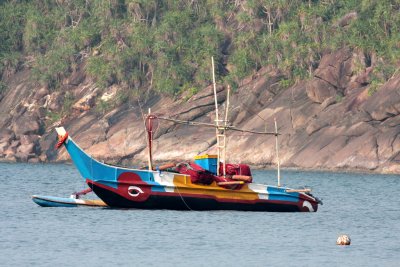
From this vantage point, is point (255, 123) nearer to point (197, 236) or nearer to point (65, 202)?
point (65, 202)

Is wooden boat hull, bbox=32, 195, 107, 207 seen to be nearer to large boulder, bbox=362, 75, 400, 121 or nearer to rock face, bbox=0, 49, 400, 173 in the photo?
rock face, bbox=0, 49, 400, 173

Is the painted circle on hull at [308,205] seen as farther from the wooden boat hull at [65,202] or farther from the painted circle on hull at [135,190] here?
the wooden boat hull at [65,202]

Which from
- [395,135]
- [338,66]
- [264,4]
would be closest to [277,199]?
[395,135]

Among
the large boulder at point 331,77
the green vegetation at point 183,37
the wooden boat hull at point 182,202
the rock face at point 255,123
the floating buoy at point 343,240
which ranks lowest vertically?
the floating buoy at point 343,240

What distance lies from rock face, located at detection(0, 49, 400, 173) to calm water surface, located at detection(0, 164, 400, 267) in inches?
963

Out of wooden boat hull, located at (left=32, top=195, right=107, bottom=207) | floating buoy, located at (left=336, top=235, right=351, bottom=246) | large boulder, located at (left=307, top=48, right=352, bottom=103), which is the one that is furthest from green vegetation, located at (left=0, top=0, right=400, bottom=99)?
floating buoy, located at (left=336, top=235, right=351, bottom=246)

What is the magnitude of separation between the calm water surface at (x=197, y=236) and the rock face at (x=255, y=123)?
80.2 feet

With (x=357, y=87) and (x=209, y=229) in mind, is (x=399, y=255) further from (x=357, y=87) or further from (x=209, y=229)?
(x=357, y=87)

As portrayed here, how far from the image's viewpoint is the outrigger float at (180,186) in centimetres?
5475

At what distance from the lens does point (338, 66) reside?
102750 mm

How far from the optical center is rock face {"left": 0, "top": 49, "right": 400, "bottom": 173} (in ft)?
300

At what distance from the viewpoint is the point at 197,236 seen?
157 ft

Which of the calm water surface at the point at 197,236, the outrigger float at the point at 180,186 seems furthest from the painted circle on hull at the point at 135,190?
the calm water surface at the point at 197,236

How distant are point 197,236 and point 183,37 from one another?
230 feet
